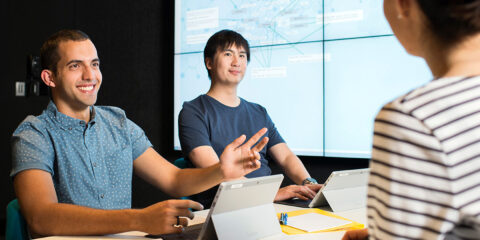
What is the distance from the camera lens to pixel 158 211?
4.06 ft

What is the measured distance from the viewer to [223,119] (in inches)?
95.6

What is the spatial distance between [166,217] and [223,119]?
1242mm

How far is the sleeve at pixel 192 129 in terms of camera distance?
2262mm

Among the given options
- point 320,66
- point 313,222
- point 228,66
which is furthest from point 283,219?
point 320,66

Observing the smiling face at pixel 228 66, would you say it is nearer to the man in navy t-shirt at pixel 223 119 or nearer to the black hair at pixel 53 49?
the man in navy t-shirt at pixel 223 119

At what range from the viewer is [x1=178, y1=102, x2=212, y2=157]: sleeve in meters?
2.26

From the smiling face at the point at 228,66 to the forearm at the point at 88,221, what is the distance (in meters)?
1.35

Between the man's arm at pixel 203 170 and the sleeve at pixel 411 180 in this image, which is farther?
the man's arm at pixel 203 170

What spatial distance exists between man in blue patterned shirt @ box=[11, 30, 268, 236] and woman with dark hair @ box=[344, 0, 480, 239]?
77 cm

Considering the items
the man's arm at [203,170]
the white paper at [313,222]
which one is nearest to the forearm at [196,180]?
the man's arm at [203,170]

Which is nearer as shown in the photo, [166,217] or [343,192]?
[166,217]

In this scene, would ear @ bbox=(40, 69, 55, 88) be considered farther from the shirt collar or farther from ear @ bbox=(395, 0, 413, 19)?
ear @ bbox=(395, 0, 413, 19)

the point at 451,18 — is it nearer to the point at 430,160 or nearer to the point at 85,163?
the point at 430,160

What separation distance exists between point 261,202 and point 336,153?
229 cm
